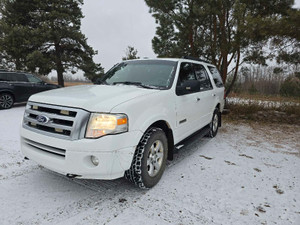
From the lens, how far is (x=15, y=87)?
8.77 metres

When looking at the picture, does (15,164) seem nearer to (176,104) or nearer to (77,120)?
(77,120)

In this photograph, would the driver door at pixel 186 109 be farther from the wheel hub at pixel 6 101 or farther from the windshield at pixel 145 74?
the wheel hub at pixel 6 101

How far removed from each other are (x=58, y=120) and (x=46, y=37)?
46.4ft

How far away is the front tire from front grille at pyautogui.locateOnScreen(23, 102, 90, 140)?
0.76 metres

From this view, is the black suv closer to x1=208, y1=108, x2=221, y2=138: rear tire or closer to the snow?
x1=208, y1=108, x2=221, y2=138: rear tire

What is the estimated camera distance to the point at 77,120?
2.10 meters

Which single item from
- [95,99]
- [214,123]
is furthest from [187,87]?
[214,123]

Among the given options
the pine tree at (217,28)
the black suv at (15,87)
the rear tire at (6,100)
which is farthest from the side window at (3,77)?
the pine tree at (217,28)

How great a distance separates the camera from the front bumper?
2068 mm

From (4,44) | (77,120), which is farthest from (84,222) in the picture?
(4,44)

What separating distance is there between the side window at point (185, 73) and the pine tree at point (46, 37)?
43.1ft

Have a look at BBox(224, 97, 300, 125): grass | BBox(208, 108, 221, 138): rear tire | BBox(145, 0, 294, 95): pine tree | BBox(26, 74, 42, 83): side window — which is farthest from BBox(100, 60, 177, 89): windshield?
BBox(26, 74, 42, 83): side window

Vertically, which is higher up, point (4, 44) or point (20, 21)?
point (20, 21)

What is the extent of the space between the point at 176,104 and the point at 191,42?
6730 millimetres
